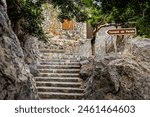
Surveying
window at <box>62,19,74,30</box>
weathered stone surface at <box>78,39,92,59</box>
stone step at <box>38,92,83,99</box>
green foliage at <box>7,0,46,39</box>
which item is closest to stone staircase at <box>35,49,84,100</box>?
stone step at <box>38,92,83,99</box>

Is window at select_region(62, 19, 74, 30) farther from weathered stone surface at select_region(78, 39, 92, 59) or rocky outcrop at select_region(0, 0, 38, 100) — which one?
rocky outcrop at select_region(0, 0, 38, 100)

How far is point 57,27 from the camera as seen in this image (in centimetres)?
2359

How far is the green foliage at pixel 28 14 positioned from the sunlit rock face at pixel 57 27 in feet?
35.7

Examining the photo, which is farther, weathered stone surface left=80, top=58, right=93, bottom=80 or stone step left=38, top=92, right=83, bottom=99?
weathered stone surface left=80, top=58, right=93, bottom=80

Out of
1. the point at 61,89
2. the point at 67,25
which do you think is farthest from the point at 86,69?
the point at 67,25

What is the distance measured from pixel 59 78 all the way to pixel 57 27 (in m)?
9.85

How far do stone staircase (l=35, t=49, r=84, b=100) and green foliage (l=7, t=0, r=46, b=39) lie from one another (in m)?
2.52

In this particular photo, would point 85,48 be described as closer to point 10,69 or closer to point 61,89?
point 61,89

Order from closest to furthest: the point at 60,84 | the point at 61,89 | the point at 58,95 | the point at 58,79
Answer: the point at 58,95 → the point at 61,89 → the point at 60,84 → the point at 58,79

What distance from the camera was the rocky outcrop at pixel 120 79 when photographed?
36.8 feet

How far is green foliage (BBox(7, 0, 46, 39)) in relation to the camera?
10984mm

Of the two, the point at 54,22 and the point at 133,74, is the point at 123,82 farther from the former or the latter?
the point at 54,22

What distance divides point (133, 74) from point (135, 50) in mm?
2720

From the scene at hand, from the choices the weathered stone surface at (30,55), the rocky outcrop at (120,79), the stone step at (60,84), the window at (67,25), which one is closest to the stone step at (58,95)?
the rocky outcrop at (120,79)
